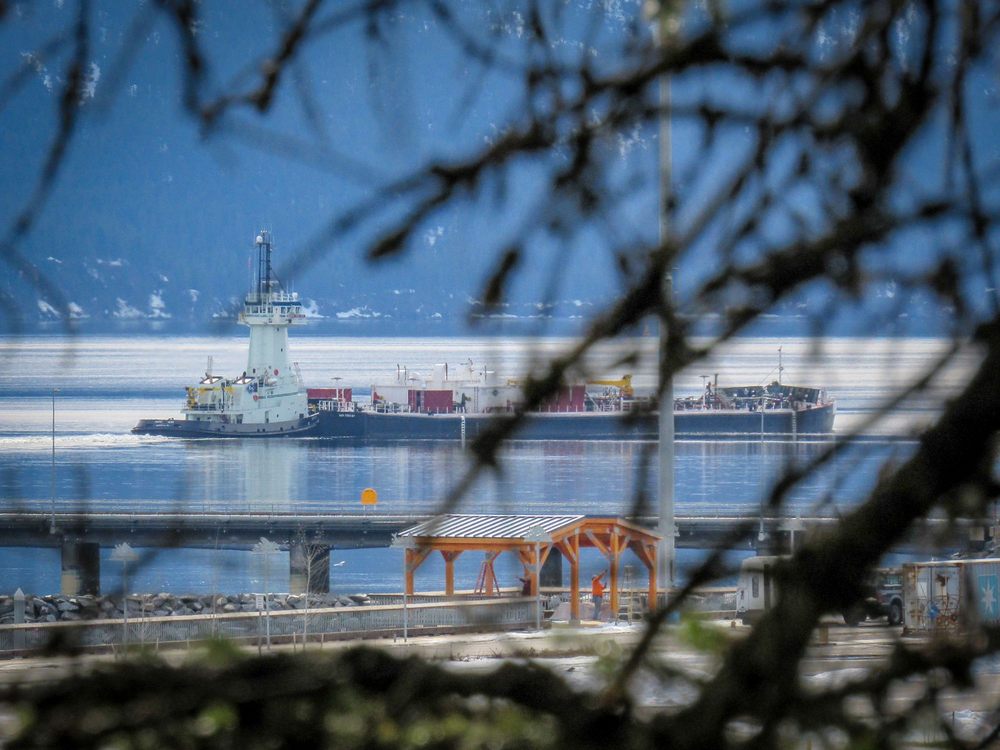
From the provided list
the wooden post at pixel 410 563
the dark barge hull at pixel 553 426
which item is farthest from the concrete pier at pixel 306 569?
the dark barge hull at pixel 553 426

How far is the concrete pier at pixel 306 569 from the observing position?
19656mm

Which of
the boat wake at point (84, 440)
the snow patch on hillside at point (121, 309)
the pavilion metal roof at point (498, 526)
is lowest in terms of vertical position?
the pavilion metal roof at point (498, 526)

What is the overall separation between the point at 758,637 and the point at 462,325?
1.02ft

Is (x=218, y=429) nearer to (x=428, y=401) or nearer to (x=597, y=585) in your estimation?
(x=428, y=401)

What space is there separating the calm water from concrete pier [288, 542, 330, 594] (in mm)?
592

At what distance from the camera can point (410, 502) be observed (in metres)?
28.8

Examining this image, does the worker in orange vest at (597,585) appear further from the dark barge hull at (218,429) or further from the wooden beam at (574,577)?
the dark barge hull at (218,429)

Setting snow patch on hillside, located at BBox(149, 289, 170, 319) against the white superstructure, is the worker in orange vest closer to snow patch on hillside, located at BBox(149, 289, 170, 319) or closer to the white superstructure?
snow patch on hillside, located at BBox(149, 289, 170, 319)

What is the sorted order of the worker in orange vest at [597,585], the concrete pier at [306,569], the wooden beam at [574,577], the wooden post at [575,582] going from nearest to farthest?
1. the worker in orange vest at [597,585]
2. the wooden post at [575,582]
3. the wooden beam at [574,577]
4. the concrete pier at [306,569]

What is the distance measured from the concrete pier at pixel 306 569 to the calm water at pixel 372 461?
59cm

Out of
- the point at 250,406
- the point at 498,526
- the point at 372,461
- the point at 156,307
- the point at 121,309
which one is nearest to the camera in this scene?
the point at 121,309

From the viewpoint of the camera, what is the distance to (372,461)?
38438 millimetres

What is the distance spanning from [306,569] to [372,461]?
764 inches

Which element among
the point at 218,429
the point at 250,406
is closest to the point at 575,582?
the point at 250,406
